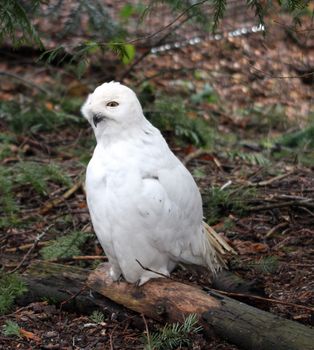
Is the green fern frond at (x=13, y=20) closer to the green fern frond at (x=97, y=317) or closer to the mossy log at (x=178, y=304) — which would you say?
the mossy log at (x=178, y=304)

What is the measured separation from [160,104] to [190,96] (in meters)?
2.10

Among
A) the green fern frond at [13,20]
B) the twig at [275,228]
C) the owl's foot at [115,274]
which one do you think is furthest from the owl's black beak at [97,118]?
the twig at [275,228]

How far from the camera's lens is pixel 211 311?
12.1 ft

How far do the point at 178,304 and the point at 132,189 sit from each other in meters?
0.71

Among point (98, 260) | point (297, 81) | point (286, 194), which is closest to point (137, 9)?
point (297, 81)

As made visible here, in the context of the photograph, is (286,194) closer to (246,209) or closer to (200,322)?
(246,209)

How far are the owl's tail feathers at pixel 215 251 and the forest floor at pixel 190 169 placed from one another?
0.13 metres

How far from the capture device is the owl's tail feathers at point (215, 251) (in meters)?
4.41

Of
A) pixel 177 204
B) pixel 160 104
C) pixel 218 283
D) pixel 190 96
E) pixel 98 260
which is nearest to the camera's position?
pixel 177 204

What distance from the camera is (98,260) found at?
Result: 488cm

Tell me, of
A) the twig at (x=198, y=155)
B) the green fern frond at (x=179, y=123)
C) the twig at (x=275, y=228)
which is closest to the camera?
the twig at (x=275, y=228)

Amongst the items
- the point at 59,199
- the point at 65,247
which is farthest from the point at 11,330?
the point at 59,199

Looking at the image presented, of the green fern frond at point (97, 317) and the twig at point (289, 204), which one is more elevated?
the twig at point (289, 204)

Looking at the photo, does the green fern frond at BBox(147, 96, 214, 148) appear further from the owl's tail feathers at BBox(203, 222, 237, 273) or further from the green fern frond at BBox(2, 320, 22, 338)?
the green fern frond at BBox(2, 320, 22, 338)
